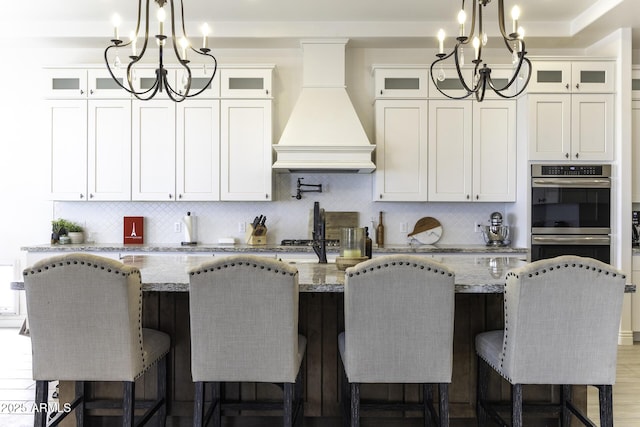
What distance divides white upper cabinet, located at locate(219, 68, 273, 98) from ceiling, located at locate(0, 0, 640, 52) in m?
0.35

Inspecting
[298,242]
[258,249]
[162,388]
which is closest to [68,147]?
[258,249]

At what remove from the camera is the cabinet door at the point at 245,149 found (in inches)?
173

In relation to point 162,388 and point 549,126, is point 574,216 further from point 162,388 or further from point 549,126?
point 162,388

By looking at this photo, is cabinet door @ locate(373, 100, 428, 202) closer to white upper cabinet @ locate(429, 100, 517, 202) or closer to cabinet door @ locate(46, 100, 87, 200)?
white upper cabinet @ locate(429, 100, 517, 202)

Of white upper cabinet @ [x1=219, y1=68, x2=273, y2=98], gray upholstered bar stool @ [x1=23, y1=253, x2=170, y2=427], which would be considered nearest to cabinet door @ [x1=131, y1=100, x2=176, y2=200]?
white upper cabinet @ [x1=219, y1=68, x2=273, y2=98]

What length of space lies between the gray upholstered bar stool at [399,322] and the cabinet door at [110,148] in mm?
3362

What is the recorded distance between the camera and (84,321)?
185 cm

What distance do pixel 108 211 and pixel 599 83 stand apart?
16.7 feet

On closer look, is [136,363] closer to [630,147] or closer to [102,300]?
[102,300]

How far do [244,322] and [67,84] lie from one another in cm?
377

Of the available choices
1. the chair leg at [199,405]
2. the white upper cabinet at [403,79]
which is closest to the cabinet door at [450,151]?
the white upper cabinet at [403,79]

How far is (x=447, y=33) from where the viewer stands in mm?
4355

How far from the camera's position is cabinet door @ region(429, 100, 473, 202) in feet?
14.5

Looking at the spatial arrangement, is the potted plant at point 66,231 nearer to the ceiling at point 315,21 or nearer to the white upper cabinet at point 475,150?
the ceiling at point 315,21
